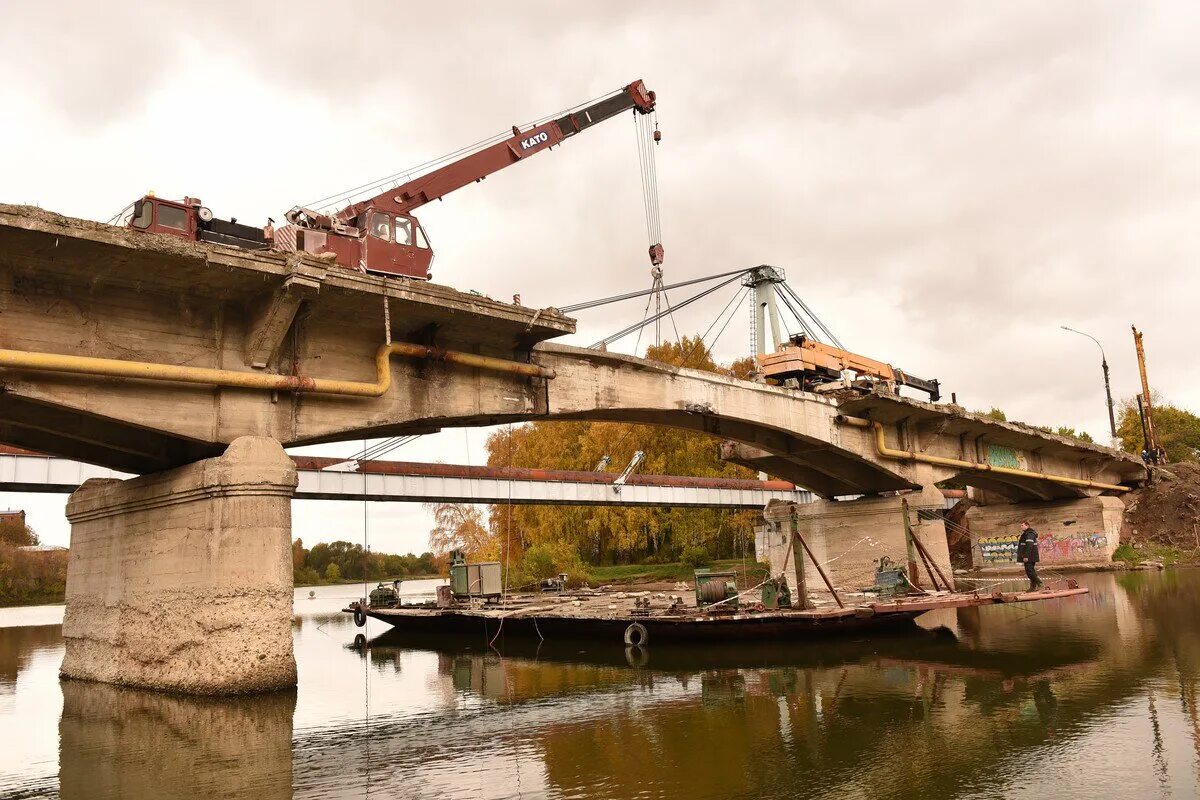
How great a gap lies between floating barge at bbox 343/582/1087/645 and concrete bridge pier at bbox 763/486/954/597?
344 inches

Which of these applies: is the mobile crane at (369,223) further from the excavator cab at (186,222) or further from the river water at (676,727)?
the river water at (676,727)

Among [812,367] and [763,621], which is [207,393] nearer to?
[763,621]

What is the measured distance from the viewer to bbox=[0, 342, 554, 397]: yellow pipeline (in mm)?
14539

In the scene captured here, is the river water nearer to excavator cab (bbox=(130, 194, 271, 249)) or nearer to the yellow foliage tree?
excavator cab (bbox=(130, 194, 271, 249))

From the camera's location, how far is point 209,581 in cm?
1559

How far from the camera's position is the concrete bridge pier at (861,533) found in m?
34.6

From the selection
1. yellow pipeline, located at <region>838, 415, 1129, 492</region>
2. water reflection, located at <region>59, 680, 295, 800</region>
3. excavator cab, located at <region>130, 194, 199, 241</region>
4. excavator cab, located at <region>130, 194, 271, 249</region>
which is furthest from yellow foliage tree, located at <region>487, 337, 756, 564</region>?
water reflection, located at <region>59, 680, 295, 800</region>

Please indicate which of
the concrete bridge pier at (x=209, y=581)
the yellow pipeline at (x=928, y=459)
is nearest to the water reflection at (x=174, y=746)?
the concrete bridge pier at (x=209, y=581)

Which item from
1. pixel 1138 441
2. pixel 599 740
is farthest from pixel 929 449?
pixel 1138 441

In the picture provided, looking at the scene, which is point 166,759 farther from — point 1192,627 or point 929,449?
point 929,449

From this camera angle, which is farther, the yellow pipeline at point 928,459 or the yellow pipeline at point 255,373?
the yellow pipeline at point 928,459

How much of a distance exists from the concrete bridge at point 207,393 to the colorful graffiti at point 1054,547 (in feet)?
137

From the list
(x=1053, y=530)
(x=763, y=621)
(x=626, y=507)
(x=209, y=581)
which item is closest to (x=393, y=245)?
(x=209, y=581)

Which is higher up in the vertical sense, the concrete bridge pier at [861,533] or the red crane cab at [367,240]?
the red crane cab at [367,240]
